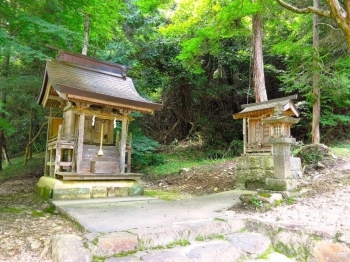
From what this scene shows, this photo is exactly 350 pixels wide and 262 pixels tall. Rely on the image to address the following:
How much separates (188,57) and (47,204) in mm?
8749

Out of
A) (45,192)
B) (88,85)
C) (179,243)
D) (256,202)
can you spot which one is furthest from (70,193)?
(256,202)

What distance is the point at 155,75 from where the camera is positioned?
16.0m

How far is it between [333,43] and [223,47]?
6331 millimetres

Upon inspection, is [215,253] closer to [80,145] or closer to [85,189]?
[85,189]

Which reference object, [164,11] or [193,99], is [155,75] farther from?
[164,11]

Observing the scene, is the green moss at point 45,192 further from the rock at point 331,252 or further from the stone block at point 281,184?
the rock at point 331,252

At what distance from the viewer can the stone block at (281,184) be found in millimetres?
5984

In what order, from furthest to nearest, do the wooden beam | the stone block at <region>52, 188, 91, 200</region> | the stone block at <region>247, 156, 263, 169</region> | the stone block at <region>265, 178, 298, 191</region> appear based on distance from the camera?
the stone block at <region>247, 156, 263, 169</region>, the wooden beam, the stone block at <region>52, 188, 91, 200</region>, the stone block at <region>265, 178, 298, 191</region>

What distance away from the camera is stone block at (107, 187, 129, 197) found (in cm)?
737

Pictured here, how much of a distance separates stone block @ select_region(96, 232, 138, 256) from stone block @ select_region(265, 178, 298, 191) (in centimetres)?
400

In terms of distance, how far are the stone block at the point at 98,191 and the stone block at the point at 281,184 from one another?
4.45 meters

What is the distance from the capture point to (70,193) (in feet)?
22.0

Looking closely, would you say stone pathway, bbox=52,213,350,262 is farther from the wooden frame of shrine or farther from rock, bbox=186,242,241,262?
the wooden frame of shrine

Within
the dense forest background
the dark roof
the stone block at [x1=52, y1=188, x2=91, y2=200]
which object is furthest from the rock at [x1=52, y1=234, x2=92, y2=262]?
the dense forest background
